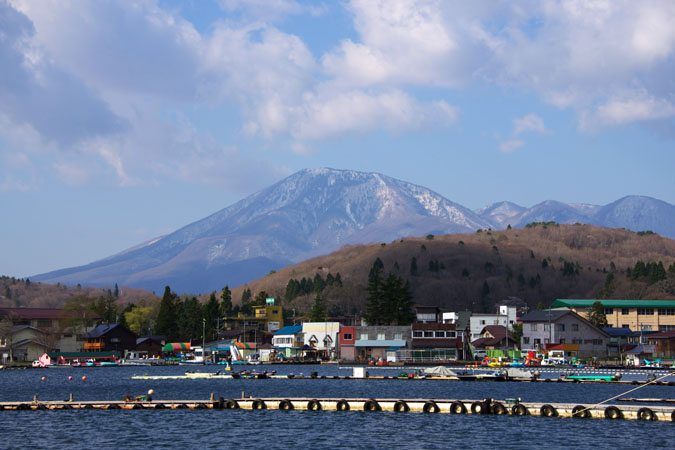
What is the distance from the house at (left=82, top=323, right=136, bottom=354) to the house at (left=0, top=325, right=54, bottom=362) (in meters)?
8.10

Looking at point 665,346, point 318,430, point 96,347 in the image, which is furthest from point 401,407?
point 96,347

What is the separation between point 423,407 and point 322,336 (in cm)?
10410

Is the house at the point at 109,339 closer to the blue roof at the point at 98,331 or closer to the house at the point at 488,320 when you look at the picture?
the blue roof at the point at 98,331

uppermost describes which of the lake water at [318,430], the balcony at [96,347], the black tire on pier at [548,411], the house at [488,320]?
the house at [488,320]

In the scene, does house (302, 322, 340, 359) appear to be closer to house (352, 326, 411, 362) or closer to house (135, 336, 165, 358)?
house (352, 326, 411, 362)

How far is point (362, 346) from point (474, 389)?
6405 cm

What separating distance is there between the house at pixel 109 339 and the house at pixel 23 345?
8097 mm

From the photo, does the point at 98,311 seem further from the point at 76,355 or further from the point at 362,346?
the point at 362,346

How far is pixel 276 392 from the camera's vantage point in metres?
83.2

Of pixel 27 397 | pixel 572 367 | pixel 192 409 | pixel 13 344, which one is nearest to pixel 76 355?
pixel 13 344

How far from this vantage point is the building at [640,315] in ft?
581

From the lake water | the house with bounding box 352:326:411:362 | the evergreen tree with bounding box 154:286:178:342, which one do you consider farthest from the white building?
the lake water

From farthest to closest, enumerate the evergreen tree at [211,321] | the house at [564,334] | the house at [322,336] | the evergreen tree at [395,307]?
the evergreen tree at [211,321]
the house at [322,336]
the evergreen tree at [395,307]
the house at [564,334]

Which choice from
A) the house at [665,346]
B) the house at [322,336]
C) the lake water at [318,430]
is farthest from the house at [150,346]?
the lake water at [318,430]
